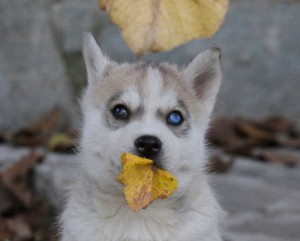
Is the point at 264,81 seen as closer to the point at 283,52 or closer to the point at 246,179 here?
the point at 283,52

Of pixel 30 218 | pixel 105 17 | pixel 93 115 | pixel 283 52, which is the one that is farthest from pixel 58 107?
pixel 93 115

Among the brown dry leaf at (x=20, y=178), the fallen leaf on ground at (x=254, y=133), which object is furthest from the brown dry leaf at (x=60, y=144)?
the fallen leaf on ground at (x=254, y=133)

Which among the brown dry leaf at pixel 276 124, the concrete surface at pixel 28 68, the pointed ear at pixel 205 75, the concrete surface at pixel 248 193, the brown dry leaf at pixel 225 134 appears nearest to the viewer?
the pointed ear at pixel 205 75

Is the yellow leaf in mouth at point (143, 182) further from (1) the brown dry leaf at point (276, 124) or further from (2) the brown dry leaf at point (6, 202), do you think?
(1) the brown dry leaf at point (276, 124)

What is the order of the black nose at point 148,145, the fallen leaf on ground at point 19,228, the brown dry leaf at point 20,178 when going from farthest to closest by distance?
the brown dry leaf at point 20,178 < the fallen leaf on ground at point 19,228 < the black nose at point 148,145

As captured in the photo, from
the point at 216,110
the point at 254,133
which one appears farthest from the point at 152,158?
the point at 216,110

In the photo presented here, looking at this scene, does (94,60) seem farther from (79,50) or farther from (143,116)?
(79,50)
